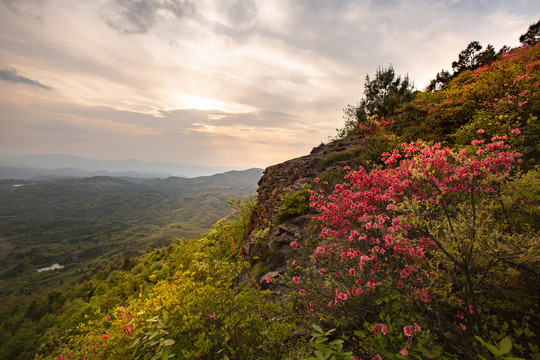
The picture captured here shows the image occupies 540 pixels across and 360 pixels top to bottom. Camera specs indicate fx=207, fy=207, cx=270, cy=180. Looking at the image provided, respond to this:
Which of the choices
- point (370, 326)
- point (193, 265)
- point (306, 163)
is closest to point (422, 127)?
point (306, 163)

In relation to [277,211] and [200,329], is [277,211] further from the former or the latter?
[200,329]

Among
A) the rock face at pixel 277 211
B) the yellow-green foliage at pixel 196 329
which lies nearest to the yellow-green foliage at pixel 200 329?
the yellow-green foliage at pixel 196 329

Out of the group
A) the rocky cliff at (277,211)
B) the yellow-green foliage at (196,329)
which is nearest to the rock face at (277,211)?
the rocky cliff at (277,211)

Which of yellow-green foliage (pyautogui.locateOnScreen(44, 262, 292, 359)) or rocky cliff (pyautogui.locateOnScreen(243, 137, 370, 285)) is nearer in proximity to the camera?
yellow-green foliage (pyautogui.locateOnScreen(44, 262, 292, 359))

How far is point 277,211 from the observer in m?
8.03

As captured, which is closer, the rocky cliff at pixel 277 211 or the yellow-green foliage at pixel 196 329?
the yellow-green foliage at pixel 196 329

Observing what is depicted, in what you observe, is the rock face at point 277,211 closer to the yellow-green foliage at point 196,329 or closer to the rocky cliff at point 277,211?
the rocky cliff at point 277,211

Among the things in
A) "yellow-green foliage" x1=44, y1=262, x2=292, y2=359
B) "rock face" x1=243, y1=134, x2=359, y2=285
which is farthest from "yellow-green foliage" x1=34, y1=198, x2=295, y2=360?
"rock face" x1=243, y1=134, x2=359, y2=285

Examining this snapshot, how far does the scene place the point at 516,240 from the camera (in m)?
2.02

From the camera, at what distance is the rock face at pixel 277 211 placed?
248 inches

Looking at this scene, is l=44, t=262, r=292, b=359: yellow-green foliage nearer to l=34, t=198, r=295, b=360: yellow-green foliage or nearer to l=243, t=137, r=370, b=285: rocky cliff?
l=34, t=198, r=295, b=360: yellow-green foliage

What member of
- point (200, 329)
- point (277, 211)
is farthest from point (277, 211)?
point (200, 329)

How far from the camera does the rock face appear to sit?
629 centimetres

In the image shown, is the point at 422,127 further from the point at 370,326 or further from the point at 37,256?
the point at 37,256
